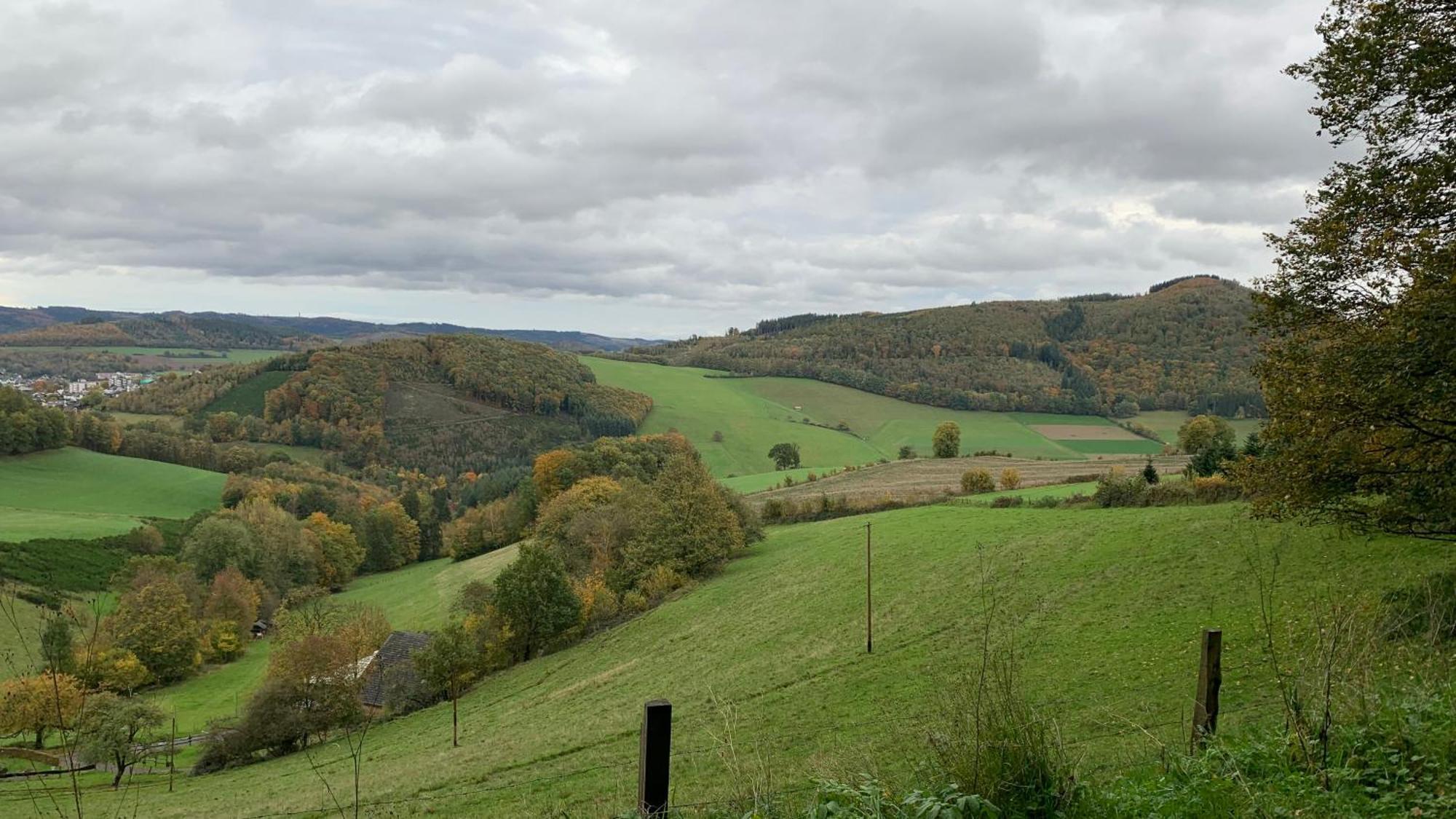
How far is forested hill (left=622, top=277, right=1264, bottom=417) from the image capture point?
126000mm

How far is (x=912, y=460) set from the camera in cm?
8269

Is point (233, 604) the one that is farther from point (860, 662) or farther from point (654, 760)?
point (654, 760)

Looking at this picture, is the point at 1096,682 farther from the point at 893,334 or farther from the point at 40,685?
the point at 893,334

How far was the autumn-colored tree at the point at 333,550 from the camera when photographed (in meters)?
78.6

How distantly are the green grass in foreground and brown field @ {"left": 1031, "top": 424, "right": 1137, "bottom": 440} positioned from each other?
126272mm

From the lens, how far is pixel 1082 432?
109 meters

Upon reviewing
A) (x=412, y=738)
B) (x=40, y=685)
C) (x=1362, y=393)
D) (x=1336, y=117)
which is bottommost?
(x=40, y=685)

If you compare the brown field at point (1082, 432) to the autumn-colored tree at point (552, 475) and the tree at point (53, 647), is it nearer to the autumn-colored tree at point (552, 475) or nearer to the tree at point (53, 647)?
the autumn-colored tree at point (552, 475)

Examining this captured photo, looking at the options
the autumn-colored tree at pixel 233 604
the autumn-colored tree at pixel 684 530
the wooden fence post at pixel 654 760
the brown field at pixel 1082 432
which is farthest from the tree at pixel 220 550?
the brown field at pixel 1082 432

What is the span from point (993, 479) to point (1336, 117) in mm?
54429

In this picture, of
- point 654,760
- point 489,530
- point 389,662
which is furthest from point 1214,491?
point 489,530

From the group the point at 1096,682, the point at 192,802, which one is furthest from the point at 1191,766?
the point at 192,802

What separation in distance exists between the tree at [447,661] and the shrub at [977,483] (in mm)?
36796

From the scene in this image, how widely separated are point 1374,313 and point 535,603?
3675 centimetres
